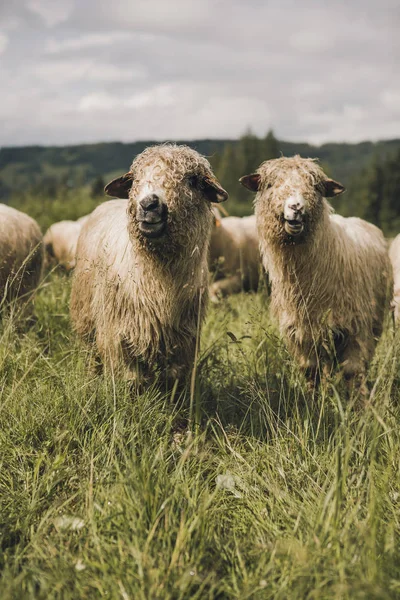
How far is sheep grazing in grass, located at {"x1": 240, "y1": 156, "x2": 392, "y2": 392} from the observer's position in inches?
149

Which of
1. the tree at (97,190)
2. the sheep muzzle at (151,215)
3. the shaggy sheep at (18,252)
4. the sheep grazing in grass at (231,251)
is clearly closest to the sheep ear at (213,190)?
the sheep muzzle at (151,215)

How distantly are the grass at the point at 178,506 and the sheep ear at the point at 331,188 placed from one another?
5.86ft

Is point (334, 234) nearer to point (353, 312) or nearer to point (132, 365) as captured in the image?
point (353, 312)

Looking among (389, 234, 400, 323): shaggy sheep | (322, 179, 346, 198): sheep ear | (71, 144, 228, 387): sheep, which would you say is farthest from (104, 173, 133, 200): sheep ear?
(389, 234, 400, 323): shaggy sheep

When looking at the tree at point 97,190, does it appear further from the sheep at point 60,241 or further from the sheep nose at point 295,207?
the sheep nose at point 295,207

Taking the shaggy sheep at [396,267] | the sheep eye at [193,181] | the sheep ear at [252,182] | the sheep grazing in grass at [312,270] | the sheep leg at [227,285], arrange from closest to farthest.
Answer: the sheep eye at [193,181] < the sheep grazing in grass at [312,270] < the sheep ear at [252,182] < the shaggy sheep at [396,267] < the sheep leg at [227,285]

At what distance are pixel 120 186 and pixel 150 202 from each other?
0.77m

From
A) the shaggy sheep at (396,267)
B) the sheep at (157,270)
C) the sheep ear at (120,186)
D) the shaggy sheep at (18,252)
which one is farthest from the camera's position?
the shaggy sheep at (396,267)

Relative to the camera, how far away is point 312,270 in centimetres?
394

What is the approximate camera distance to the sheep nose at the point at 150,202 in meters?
2.92

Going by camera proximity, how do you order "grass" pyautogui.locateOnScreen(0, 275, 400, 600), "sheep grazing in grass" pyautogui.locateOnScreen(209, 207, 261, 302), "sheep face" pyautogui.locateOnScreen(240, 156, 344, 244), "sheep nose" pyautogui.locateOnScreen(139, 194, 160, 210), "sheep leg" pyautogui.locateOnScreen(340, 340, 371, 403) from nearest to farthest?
"grass" pyautogui.locateOnScreen(0, 275, 400, 600)
"sheep nose" pyautogui.locateOnScreen(139, 194, 160, 210)
"sheep face" pyautogui.locateOnScreen(240, 156, 344, 244)
"sheep leg" pyautogui.locateOnScreen(340, 340, 371, 403)
"sheep grazing in grass" pyautogui.locateOnScreen(209, 207, 261, 302)

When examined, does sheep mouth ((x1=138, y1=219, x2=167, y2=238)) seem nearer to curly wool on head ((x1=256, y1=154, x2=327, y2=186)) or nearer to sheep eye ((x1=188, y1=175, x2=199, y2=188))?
sheep eye ((x1=188, y1=175, x2=199, y2=188))

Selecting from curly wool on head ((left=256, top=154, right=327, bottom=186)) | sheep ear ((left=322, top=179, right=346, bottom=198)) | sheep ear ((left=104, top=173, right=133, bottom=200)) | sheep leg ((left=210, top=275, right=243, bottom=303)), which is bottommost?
sheep leg ((left=210, top=275, right=243, bottom=303))

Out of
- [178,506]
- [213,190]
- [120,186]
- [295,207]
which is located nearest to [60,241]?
[120,186]
